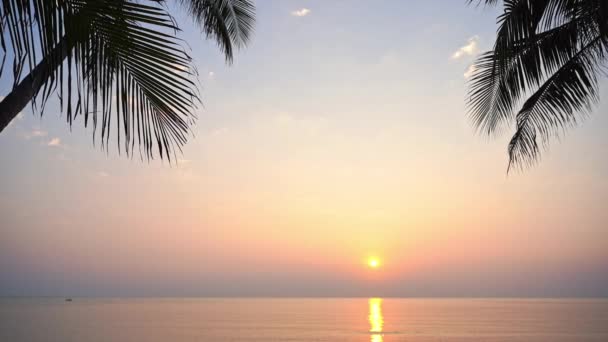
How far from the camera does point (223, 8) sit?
31.5ft

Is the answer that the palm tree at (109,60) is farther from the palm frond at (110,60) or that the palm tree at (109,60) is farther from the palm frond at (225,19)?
the palm frond at (225,19)

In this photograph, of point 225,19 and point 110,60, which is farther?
point 225,19

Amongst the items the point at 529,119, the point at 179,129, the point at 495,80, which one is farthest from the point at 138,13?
the point at 529,119

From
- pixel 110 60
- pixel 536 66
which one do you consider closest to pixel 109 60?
pixel 110 60

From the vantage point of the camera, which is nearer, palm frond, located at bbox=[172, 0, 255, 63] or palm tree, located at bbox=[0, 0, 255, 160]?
palm tree, located at bbox=[0, 0, 255, 160]

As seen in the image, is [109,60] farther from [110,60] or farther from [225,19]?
[225,19]

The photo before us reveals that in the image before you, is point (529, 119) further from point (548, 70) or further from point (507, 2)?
point (507, 2)

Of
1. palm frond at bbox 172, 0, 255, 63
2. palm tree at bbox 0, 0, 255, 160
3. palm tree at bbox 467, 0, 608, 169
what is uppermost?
palm frond at bbox 172, 0, 255, 63

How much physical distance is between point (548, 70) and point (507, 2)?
1642mm

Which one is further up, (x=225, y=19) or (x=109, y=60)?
(x=225, y=19)

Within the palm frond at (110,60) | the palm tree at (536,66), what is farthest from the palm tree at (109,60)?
the palm tree at (536,66)

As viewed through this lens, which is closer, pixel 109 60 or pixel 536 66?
pixel 109 60

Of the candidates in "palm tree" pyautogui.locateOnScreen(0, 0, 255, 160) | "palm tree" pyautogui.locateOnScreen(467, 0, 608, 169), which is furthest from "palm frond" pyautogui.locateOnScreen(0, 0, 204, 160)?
"palm tree" pyautogui.locateOnScreen(467, 0, 608, 169)

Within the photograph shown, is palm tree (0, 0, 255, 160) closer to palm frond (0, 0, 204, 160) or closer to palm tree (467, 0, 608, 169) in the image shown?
palm frond (0, 0, 204, 160)
